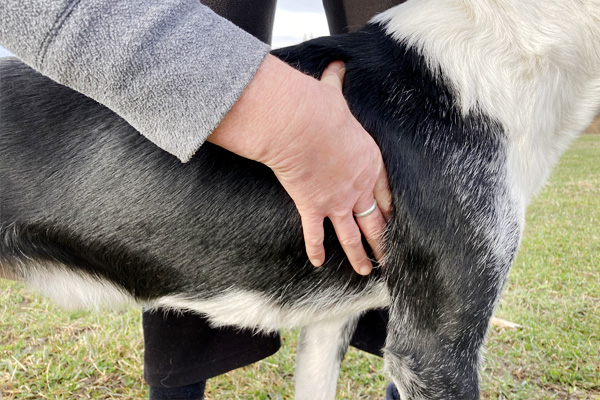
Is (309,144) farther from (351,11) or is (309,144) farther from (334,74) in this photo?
(351,11)

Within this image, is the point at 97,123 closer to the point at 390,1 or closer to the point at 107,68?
the point at 107,68

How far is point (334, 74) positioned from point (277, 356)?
1.55 meters

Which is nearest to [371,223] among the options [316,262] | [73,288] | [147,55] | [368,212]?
[368,212]

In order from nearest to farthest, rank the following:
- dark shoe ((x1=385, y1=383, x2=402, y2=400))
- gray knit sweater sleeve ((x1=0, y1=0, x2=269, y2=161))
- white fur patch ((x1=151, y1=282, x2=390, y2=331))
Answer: gray knit sweater sleeve ((x1=0, y1=0, x2=269, y2=161)) < white fur patch ((x1=151, y1=282, x2=390, y2=331)) < dark shoe ((x1=385, y1=383, x2=402, y2=400))

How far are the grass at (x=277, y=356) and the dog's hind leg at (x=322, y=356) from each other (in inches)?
17.0

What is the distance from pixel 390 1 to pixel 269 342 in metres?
1.24

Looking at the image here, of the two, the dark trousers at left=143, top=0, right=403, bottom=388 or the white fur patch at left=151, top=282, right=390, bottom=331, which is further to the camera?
the dark trousers at left=143, top=0, right=403, bottom=388

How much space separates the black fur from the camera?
3.48 ft

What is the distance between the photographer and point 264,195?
1.11m

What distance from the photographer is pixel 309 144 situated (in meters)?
0.84

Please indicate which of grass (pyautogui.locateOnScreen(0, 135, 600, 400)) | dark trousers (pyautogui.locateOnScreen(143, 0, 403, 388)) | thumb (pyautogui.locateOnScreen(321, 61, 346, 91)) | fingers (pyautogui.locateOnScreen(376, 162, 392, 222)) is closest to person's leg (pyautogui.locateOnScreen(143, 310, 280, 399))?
dark trousers (pyautogui.locateOnScreen(143, 0, 403, 388))

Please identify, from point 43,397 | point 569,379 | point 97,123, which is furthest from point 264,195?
point 569,379

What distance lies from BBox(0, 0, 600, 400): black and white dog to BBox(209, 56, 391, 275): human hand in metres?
0.13

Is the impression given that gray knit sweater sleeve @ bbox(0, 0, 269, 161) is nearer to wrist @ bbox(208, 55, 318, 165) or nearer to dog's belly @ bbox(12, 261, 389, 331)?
wrist @ bbox(208, 55, 318, 165)
